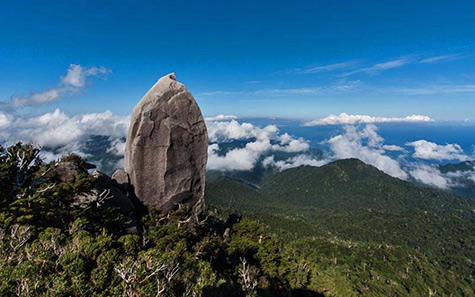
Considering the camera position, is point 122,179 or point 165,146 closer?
point 165,146

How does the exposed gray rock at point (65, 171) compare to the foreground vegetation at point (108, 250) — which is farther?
the exposed gray rock at point (65, 171)

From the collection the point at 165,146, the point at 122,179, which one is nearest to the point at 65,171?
the point at 122,179

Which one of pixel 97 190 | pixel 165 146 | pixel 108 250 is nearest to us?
pixel 108 250

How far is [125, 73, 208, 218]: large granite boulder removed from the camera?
27.2 m

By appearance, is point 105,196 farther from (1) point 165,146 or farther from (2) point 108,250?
(2) point 108,250

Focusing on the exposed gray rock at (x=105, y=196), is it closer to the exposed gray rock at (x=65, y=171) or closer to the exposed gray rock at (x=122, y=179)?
the exposed gray rock at (x=122, y=179)

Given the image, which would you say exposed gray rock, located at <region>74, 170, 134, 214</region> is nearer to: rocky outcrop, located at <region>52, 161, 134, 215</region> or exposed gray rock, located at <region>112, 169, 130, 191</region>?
rocky outcrop, located at <region>52, 161, 134, 215</region>

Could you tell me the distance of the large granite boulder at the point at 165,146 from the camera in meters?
27.2

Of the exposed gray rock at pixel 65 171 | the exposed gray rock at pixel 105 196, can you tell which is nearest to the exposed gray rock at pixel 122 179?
the exposed gray rock at pixel 105 196

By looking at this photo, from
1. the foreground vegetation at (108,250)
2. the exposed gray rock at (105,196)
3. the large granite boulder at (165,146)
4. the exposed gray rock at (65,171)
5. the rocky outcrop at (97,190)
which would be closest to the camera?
the foreground vegetation at (108,250)

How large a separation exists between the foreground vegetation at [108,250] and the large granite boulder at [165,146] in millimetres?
2518

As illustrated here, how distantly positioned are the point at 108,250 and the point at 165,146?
13.5m

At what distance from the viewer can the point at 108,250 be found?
15625mm

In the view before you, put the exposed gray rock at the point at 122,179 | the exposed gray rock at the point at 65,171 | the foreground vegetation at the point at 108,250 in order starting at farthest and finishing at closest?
the exposed gray rock at the point at 122,179
the exposed gray rock at the point at 65,171
the foreground vegetation at the point at 108,250
